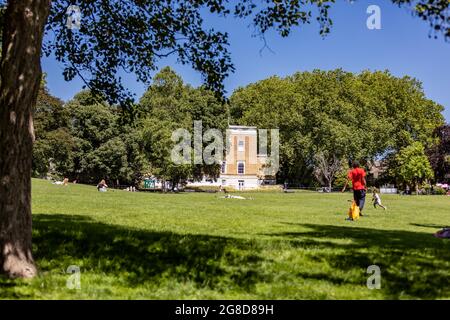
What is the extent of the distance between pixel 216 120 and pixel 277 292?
242ft

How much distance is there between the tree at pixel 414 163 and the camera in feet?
262

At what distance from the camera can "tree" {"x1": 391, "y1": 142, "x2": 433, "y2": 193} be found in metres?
79.8

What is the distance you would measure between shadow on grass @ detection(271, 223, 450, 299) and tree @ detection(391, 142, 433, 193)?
239 ft

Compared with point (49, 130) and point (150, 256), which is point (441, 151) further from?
point (150, 256)

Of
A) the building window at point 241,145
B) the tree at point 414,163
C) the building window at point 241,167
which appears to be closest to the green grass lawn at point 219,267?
the tree at point 414,163

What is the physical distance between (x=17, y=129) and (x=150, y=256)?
308 centimetres

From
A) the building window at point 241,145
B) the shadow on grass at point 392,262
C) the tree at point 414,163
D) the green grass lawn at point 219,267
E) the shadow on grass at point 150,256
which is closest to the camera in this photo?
the green grass lawn at point 219,267

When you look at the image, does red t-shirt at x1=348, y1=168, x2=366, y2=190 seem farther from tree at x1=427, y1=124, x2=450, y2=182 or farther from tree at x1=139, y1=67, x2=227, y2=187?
tree at x1=427, y1=124, x2=450, y2=182

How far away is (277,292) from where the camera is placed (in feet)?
21.0

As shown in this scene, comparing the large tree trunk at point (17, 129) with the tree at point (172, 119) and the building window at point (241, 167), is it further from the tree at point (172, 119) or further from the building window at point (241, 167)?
the building window at point (241, 167)

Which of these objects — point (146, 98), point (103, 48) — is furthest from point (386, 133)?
point (103, 48)

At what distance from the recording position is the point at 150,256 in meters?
8.34

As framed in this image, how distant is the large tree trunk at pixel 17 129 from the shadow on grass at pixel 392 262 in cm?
420

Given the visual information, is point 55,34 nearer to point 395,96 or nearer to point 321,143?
point 321,143
